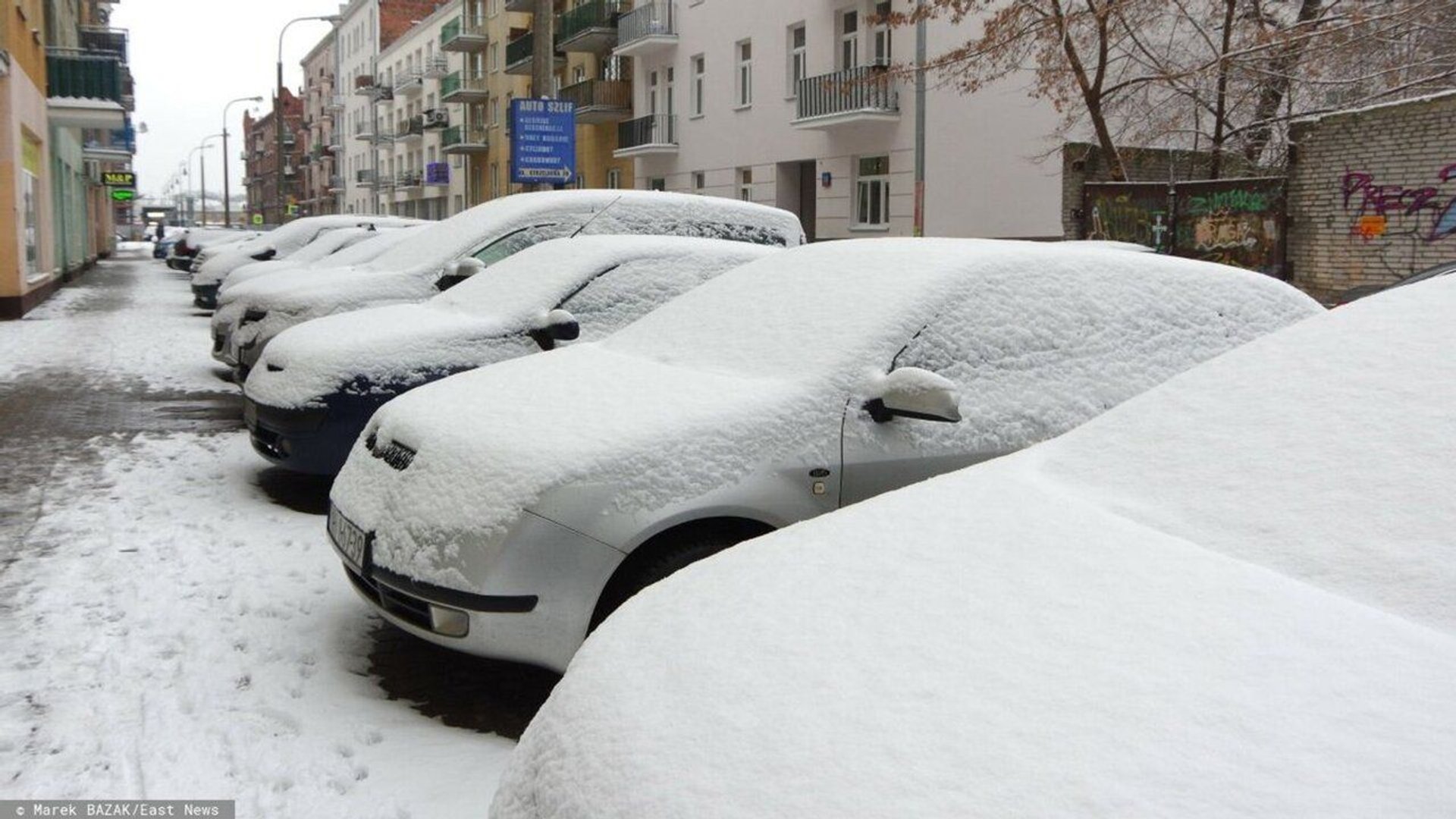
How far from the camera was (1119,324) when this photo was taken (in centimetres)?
457

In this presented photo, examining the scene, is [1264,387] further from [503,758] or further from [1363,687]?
[503,758]

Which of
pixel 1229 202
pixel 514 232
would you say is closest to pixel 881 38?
pixel 1229 202

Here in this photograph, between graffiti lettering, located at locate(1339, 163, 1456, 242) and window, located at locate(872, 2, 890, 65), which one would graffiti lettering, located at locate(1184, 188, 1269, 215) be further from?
window, located at locate(872, 2, 890, 65)

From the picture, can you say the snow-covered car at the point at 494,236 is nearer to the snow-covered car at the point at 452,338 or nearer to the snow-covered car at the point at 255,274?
the snow-covered car at the point at 255,274

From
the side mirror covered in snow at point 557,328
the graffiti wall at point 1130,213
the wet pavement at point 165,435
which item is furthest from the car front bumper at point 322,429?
the graffiti wall at point 1130,213

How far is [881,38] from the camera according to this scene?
25.5 m

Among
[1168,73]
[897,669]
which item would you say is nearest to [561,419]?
[897,669]

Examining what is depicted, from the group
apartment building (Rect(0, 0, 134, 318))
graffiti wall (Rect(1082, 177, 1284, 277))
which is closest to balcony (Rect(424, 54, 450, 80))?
apartment building (Rect(0, 0, 134, 318))

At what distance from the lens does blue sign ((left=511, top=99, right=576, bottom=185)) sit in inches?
754

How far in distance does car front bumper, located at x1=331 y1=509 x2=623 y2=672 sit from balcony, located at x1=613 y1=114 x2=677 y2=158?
30.6m

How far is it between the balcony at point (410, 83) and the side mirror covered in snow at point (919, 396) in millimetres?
60477

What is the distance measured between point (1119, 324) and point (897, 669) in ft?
10.1

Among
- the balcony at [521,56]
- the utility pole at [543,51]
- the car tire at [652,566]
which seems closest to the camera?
the car tire at [652,566]

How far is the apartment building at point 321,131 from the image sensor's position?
8688cm
